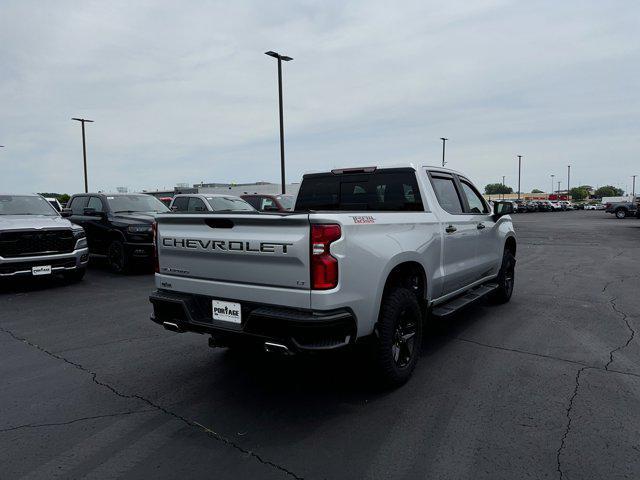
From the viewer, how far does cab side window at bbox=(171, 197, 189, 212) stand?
43.0 feet

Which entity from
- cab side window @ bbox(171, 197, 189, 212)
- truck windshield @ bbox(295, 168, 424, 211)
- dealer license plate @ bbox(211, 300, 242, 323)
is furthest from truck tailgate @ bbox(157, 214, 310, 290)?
cab side window @ bbox(171, 197, 189, 212)

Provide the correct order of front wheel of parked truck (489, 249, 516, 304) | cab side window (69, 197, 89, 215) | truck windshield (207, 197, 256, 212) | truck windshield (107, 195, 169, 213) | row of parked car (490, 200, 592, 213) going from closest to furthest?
front wheel of parked truck (489, 249, 516, 304) < truck windshield (107, 195, 169, 213) < cab side window (69, 197, 89, 215) < truck windshield (207, 197, 256, 212) < row of parked car (490, 200, 592, 213)

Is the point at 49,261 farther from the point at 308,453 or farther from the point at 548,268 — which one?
the point at 548,268

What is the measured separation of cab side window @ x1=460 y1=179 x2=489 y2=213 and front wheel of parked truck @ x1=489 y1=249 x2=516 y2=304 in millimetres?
1041

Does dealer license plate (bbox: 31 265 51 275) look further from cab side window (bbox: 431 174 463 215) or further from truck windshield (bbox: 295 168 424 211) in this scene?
cab side window (bbox: 431 174 463 215)

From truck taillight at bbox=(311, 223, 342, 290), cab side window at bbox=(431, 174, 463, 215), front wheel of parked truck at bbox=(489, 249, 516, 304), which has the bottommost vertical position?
front wheel of parked truck at bbox=(489, 249, 516, 304)

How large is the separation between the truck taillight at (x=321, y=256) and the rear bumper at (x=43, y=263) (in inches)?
282

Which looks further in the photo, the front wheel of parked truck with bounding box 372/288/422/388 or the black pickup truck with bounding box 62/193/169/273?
the black pickup truck with bounding box 62/193/169/273

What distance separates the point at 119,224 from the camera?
10305 millimetres

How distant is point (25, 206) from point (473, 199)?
8.78 m

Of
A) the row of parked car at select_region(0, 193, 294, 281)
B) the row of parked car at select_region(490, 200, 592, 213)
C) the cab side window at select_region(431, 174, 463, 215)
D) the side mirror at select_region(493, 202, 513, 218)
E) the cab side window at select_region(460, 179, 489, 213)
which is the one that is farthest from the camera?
the row of parked car at select_region(490, 200, 592, 213)

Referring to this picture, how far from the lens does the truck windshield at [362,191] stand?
4.89 m

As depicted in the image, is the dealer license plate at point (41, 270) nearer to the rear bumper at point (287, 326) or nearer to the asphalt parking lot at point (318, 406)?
the asphalt parking lot at point (318, 406)

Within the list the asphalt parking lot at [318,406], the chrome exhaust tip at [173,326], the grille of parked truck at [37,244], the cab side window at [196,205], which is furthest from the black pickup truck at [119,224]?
the chrome exhaust tip at [173,326]
